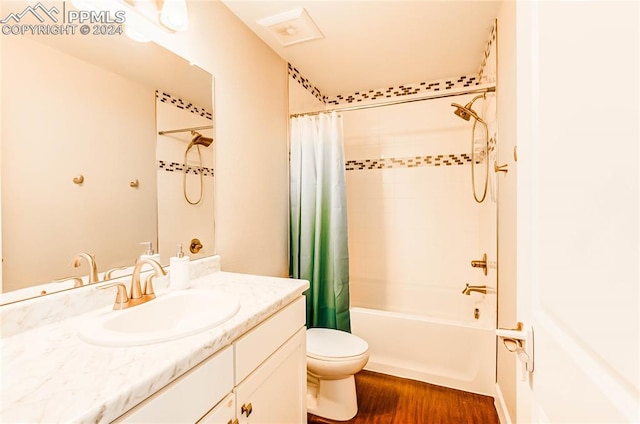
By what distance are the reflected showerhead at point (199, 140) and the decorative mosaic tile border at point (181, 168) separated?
0.12 meters

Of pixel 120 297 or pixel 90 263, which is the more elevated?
pixel 90 263

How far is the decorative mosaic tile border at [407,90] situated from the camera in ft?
8.00

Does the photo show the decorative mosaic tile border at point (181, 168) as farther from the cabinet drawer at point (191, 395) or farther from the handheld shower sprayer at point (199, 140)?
the cabinet drawer at point (191, 395)

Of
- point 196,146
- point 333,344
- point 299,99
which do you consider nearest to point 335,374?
point 333,344

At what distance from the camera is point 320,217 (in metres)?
2.12

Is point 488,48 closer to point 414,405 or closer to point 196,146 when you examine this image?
point 196,146

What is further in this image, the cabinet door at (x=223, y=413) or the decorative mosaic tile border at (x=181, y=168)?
the decorative mosaic tile border at (x=181, y=168)

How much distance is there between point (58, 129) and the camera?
879 millimetres

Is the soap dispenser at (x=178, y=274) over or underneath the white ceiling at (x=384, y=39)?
underneath

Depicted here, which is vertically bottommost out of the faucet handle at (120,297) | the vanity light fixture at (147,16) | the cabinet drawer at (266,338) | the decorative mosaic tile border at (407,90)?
the cabinet drawer at (266,338)

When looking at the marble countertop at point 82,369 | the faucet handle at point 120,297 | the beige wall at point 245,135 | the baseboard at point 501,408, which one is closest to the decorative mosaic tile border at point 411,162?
the beige wall at point 245,135

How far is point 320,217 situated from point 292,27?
124 cm
